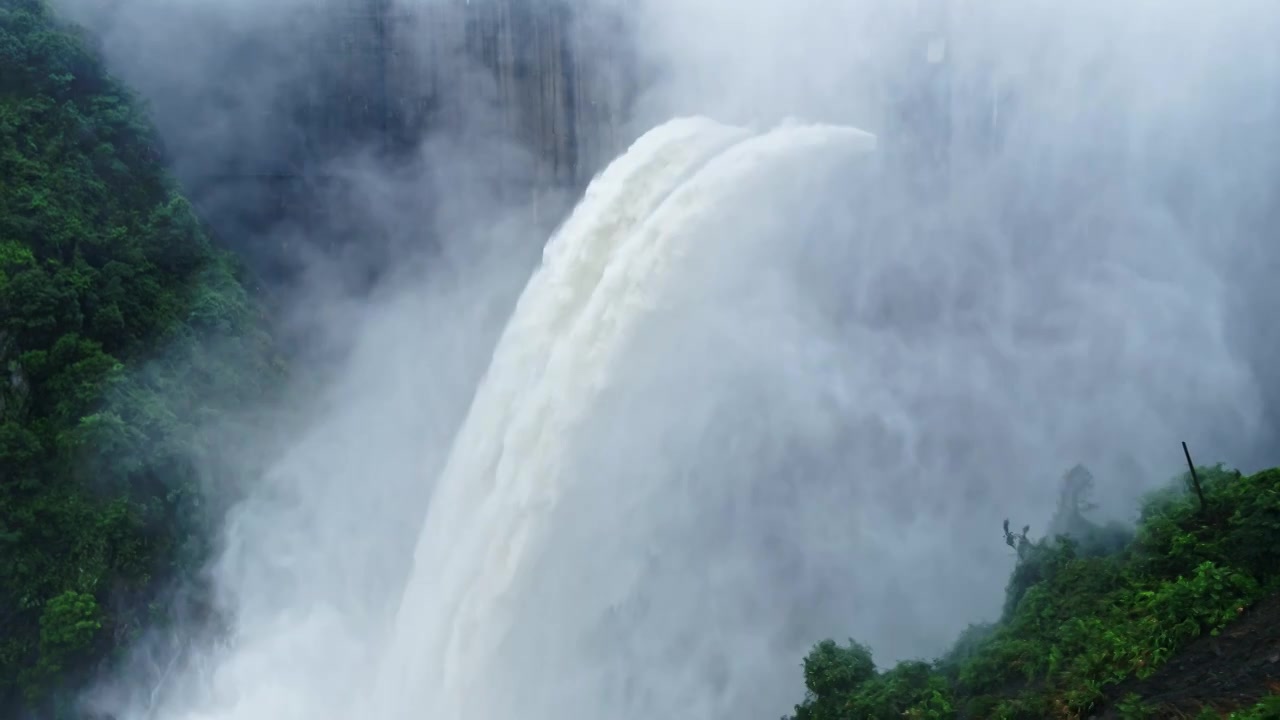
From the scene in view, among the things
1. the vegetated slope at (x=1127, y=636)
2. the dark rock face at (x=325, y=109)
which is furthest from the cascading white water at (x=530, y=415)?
the dark rock face at (x=325, y=109)

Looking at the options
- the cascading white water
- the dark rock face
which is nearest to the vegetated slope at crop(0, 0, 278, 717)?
the dark rock face

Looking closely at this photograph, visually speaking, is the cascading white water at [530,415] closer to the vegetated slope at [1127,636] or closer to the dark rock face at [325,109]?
the vegetated slope at [1127,636]

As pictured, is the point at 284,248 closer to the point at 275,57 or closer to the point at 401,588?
the point at 275,57

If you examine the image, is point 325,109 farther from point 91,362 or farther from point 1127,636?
point 1127,636

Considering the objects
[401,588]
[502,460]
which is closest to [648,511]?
[502,460]

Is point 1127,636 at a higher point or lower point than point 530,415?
lower

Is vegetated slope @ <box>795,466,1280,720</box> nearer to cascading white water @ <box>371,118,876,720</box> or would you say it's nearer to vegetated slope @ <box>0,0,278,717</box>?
cascading white water @ <box>371,118,876,720</box>

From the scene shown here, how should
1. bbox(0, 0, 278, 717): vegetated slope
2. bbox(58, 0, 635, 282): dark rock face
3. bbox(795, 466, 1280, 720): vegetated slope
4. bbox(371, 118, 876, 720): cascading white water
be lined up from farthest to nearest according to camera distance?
bbox(58, 0, 635, 282): dark rock face, bbox(0, 0, 278, 717): vegetated slope, bbox(371, 118, 876, 720): cascading white water, bbox(795, 466, 1280, 720): vegetated slope

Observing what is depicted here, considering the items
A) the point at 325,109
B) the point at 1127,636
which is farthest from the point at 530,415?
the point at 325,109
